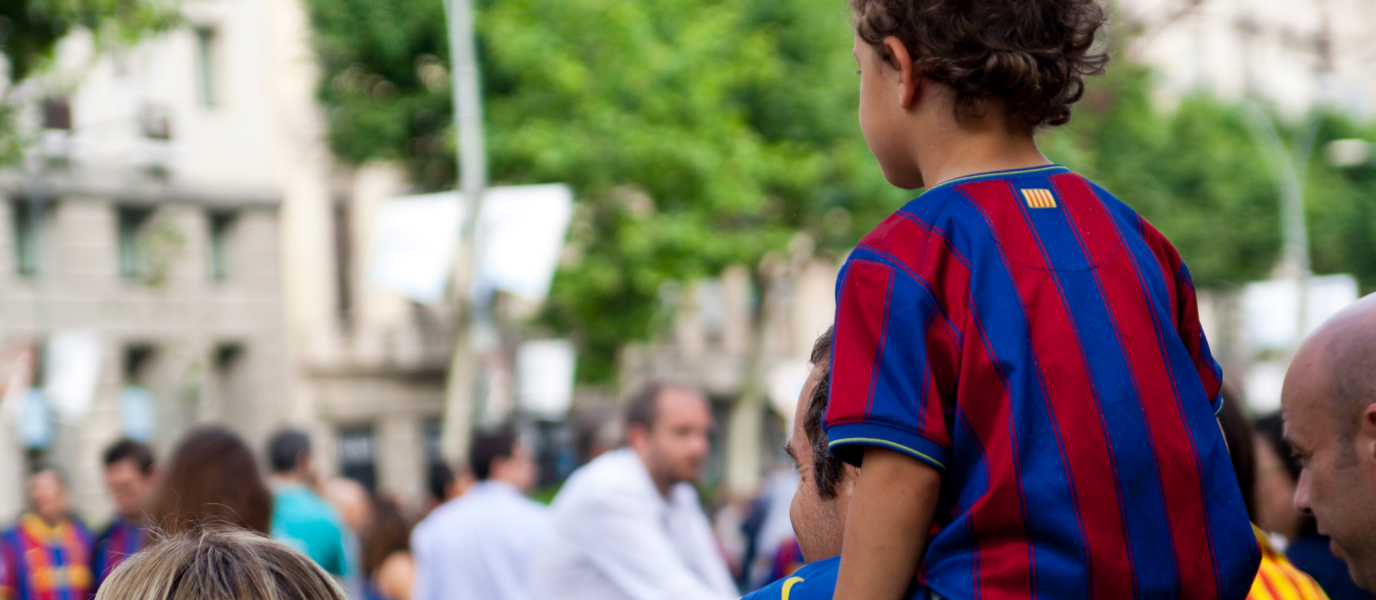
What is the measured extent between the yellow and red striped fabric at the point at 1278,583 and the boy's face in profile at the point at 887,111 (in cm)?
113

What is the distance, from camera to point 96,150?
25938 millimetres

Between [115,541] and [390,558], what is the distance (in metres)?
1.34

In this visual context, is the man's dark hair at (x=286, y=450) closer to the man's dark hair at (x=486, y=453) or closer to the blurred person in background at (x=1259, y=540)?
the man's dark hair at (x=486, y=453)

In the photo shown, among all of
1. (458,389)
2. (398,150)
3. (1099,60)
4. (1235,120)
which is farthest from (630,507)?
(1235,120)

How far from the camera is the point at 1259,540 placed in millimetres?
2490

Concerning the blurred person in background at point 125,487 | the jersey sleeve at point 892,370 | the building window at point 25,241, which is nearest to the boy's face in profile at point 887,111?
the jersey sleeve at point 892,370

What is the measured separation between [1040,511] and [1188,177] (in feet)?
119

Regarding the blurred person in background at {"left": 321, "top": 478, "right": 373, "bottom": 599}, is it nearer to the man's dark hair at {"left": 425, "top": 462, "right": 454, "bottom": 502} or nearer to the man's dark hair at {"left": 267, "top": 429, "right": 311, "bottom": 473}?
the man's dark hair at {"left": 425, "top": 462, "right": 454, "bottom": 502}

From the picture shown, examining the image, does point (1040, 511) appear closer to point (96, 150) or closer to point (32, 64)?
point (32, 64)

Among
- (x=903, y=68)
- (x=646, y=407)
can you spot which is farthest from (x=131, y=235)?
(x=903, y=68)

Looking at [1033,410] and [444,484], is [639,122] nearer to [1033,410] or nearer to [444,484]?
[444,484]

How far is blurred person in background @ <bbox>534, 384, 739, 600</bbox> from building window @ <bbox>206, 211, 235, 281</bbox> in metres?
25.2

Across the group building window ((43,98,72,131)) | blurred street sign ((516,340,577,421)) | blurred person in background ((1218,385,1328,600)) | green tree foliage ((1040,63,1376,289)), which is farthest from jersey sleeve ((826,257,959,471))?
green tree foliage ((1040,63,1376,289))

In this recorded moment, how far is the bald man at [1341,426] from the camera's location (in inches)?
76.2
